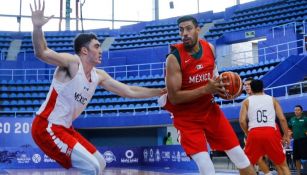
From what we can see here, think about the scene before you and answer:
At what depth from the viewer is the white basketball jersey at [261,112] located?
676 cm

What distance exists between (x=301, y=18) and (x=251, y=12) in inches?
205

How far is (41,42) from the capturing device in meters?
4.27

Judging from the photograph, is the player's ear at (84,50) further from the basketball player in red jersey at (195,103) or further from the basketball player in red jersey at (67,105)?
the basketball player in red jersey at (195,103)

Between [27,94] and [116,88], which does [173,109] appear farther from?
[27,94]

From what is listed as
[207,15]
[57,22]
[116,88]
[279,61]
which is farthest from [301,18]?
[116,88]

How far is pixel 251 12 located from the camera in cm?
2825

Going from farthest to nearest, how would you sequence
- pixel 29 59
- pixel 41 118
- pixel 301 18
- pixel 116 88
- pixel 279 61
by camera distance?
pixel 29 59 → pixel 301 18 → pixel 279 61 → pixel 116 88 → pixel 41 118

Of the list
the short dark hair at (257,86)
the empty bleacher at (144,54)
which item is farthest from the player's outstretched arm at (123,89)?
the empty bleacher at (144,54)

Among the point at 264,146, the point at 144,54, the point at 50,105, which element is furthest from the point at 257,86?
the point at 144,54

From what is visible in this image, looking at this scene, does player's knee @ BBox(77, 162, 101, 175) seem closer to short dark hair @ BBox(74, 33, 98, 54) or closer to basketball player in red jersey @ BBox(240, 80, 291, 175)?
short dark hair @ BBox(74, 33, 98, 54)

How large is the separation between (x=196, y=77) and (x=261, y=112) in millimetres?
2475

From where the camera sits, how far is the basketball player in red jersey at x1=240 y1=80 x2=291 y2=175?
6609 millimetres

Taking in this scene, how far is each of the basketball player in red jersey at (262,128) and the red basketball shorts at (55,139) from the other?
311 cm

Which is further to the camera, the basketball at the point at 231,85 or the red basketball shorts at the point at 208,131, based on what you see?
the red basketball shorts at the point at 208,131
